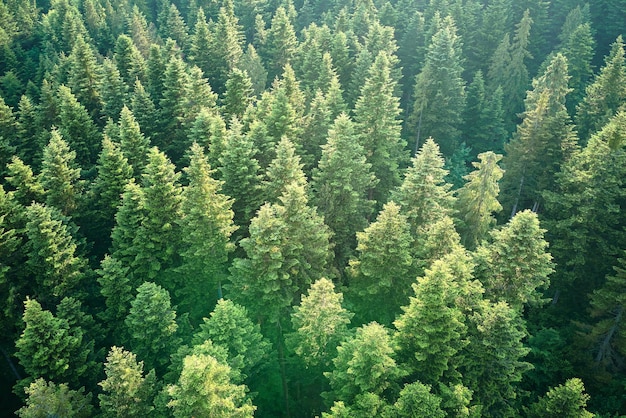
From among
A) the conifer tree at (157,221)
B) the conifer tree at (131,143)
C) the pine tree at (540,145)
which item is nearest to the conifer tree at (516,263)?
the pine tree at (540,145)

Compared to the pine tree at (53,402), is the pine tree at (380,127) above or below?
above

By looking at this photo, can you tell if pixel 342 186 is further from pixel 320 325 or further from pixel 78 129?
pixel 78 129

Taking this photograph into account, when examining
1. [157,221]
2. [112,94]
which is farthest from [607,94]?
[112,94]

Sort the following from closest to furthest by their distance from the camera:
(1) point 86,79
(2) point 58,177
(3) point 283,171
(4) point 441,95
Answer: (3) point 283,171 → (2) point 58,177 → (1) point 86,79 → (4) point 441,95

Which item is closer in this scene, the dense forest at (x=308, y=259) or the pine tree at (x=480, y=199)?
the dense forest at (x=308, y=259)

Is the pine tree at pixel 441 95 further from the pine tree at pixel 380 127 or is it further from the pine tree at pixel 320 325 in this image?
the pine tree at pixel 320 325

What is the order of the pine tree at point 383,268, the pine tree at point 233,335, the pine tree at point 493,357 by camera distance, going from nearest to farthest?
the pine tree at point 493,357
the pine tree at point 233,335
the pine tree at point 383,268
